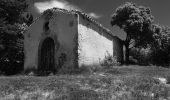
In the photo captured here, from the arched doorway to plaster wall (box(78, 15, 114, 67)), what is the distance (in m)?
3.31

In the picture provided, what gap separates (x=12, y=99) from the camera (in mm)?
10477

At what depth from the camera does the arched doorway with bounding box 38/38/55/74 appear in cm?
2293

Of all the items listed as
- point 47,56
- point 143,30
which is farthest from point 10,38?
point 143,30

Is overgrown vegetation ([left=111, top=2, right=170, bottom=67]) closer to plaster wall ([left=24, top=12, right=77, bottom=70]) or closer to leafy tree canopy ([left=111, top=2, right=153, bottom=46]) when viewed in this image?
leafy tree canopy ([left=111, top=2, right=153, bottom=46])

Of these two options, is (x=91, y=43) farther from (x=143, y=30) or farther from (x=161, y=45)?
(x=161, y=45)

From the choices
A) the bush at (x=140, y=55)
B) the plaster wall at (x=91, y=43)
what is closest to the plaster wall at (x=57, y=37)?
the plaster wall at (x=91, y=43)

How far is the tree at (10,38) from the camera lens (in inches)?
1094

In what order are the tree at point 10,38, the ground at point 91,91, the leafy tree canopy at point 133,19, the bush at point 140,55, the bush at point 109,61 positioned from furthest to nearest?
the bush at point 140,55 → the leafy tree canopy at point 133,19 → the tree at point 10,38 → the bush at point 109,61 → the ground at point 91,91

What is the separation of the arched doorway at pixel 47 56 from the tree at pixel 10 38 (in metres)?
5.62

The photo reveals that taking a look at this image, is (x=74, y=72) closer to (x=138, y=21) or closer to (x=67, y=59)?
(x=67, y=59)

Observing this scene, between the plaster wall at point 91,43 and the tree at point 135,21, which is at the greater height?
the tree at point 135,21

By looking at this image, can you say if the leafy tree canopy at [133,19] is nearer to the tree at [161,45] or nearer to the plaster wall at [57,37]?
the tree at [161,45]

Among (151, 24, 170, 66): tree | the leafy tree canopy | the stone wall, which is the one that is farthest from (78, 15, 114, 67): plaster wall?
(151, 24, 170, 66): tree

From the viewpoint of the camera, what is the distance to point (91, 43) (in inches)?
884
